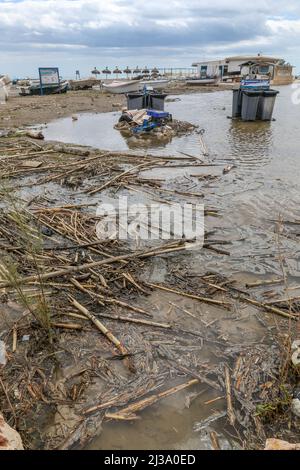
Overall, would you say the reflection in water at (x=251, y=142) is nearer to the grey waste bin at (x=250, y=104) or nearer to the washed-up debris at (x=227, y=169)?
the grey waste bin at (x=250, y=104)

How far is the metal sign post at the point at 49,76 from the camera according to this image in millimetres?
38312

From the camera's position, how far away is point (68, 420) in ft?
11.1

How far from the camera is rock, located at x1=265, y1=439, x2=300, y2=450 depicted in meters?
2.84

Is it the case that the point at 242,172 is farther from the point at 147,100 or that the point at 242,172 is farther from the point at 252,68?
the point at 252,68

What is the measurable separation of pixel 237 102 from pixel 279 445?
25.3m

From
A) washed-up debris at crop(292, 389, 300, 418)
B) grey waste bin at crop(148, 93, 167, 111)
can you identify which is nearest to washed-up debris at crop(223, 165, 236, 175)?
washed-up debris at crop(292, 389, 300, 418)

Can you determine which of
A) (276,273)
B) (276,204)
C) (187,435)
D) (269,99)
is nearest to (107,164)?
(276,204)

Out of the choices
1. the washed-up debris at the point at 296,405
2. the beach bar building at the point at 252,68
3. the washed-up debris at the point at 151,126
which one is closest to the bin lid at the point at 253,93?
the washed-up debris at the point at 151,126

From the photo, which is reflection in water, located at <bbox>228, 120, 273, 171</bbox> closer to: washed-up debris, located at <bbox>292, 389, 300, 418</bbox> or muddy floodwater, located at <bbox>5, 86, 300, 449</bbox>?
muddy floodwater, located at <bbox>5, 86, 300, 449</bbox>

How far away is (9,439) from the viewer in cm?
288

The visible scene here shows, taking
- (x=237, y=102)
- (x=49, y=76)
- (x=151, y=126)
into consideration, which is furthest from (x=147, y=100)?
(x=49, y=76)

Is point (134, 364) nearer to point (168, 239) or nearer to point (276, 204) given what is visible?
point (168, 239)

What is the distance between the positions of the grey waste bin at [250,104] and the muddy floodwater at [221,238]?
3655mm
